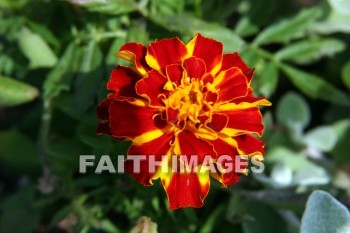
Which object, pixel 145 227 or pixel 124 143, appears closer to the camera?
pixel 145 227

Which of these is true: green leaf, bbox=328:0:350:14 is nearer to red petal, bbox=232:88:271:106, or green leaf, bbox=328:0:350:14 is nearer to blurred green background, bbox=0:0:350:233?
blurred green background, bbox=0:0:350:233

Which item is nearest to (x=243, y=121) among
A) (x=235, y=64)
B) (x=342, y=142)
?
(x=235, y=64)

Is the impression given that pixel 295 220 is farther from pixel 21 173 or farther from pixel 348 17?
pixel 21 173

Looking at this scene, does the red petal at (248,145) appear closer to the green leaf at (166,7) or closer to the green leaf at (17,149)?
the green leaf at (166,7)

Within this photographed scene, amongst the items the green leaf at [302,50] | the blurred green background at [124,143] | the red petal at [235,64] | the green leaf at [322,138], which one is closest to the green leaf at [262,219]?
the blurred green background at [124,143]

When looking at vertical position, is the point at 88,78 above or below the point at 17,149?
above

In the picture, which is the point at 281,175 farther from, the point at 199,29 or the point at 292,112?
the point at 199,29

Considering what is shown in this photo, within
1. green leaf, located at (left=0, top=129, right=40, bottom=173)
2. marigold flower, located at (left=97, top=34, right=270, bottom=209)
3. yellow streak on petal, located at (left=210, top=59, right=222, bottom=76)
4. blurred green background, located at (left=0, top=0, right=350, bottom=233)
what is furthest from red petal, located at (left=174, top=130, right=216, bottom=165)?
green leaf, located at (left=0, top=129, right=40, bottom=173)

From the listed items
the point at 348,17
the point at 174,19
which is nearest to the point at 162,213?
the point at 174,19
